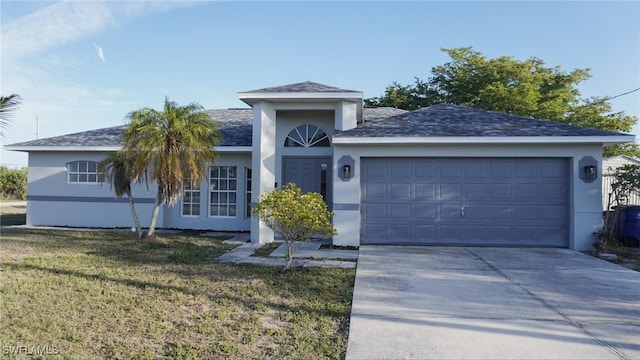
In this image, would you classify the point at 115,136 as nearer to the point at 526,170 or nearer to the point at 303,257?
the point at 303,257

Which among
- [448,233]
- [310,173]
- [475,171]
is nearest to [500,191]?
[475,171]

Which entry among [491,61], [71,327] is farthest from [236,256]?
[491,61]


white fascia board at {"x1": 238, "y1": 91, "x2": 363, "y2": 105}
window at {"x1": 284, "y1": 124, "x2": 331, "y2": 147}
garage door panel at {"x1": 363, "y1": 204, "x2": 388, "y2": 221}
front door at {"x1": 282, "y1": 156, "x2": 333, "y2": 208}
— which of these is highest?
white fascia board at {"x1": 238, "y1": 91, "x2": 363, "y2": 105}

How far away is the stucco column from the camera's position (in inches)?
400

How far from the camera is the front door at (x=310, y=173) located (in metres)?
11.1

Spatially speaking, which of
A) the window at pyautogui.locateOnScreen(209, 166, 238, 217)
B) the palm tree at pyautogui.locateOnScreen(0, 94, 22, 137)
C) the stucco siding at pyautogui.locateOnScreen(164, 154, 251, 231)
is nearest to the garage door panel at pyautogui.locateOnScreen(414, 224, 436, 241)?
the stucco siding at pyautogui.locateOnScreen(164, 154, 251, 231)

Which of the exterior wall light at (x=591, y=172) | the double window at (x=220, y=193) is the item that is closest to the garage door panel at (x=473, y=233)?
the exterior wall light at (x=591, y=172)

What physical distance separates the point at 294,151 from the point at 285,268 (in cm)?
492

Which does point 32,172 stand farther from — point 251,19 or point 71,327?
point 71,327

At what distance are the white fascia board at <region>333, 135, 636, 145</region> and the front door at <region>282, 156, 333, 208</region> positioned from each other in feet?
5.11

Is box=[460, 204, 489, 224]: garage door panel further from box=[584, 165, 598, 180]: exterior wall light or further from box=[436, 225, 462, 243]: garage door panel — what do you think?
box=[584, 165, 598, 180]: exterior wall light

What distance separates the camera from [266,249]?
363 inches

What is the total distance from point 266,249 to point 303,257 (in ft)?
4.36

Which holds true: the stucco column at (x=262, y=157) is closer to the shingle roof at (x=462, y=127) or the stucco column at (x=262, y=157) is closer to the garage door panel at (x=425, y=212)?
the shingle roof at (x=462, y=127)
